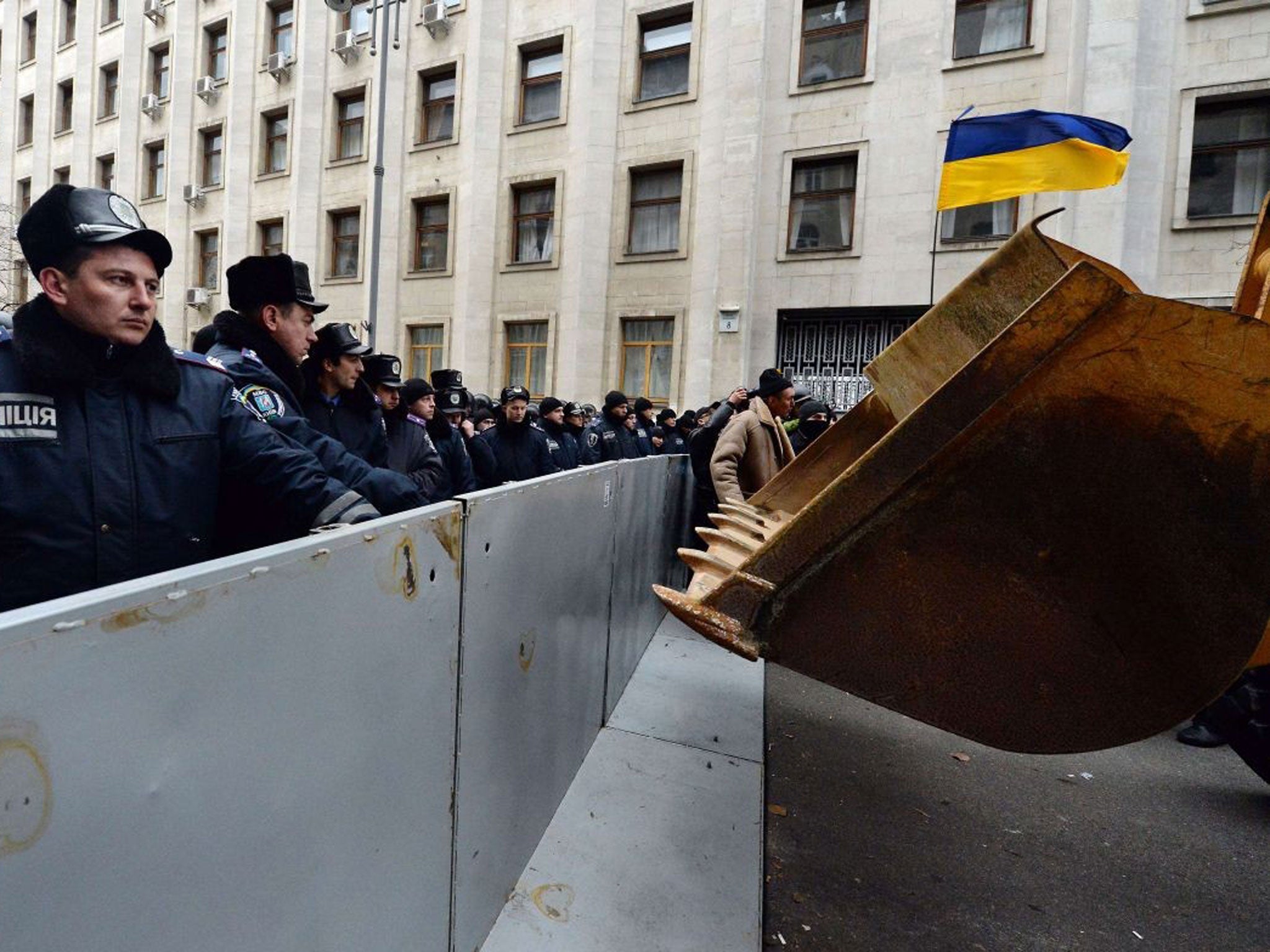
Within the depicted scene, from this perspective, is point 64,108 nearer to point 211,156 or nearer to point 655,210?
point 211,156

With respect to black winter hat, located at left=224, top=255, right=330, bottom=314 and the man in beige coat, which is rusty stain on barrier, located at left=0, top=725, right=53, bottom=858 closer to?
black winter hat, located at left=224, top=255, right=330, bottom=314

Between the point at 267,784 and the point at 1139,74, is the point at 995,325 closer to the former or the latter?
the point at 267,784

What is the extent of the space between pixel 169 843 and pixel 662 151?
15812 millimetres

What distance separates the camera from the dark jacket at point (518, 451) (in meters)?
6.82

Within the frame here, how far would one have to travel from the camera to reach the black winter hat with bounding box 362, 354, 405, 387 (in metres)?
4.66

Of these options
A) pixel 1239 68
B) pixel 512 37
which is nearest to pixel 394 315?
pixel 512 37

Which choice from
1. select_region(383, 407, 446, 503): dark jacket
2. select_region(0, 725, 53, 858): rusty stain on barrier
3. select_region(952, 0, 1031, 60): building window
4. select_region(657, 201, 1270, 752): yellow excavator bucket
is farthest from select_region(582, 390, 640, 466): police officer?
select_region(952, 0, 1031, 60): building window

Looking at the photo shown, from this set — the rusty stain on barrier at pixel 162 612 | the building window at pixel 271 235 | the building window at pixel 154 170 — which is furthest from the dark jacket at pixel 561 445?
the building window at pixel 154 170

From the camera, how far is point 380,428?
3779 millimetres

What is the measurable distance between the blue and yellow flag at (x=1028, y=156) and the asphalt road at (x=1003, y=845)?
484 centimetres

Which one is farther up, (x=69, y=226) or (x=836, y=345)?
(x=836, y=345)

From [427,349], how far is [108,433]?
16.8 m

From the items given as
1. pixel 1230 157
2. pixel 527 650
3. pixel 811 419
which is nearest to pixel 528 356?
pixel 811 419

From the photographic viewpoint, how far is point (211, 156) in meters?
21.4
